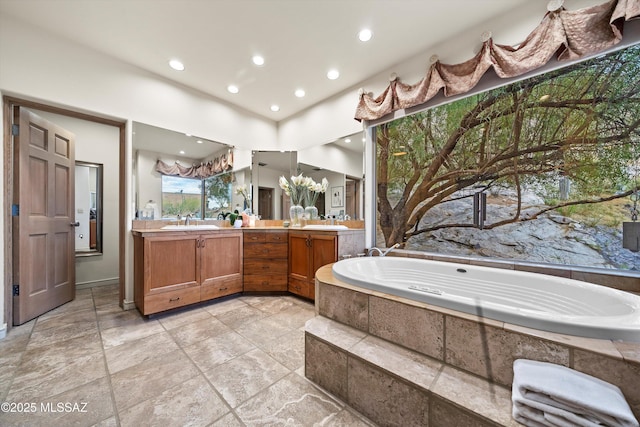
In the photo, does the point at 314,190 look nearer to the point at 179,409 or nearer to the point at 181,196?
the point at 181,196

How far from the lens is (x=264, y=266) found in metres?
2.82

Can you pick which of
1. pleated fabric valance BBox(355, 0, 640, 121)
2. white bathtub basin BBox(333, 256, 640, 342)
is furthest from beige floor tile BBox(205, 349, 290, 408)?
pleated fabric valance BBox(355, 0, 640, 121)

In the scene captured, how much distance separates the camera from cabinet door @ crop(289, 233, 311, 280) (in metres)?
2.62

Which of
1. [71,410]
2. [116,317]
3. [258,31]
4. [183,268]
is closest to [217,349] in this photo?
[71,410]

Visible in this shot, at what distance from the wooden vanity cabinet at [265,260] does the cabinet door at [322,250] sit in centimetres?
44

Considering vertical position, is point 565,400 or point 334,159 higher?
point 334,159

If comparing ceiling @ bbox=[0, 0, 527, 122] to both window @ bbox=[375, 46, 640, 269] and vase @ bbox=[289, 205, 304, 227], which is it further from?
vase @ bbox=[289, 205, 304, 227]

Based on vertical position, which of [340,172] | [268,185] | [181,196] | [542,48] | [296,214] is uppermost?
[542,48]

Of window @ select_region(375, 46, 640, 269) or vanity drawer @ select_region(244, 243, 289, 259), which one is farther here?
vanity drawer @ select_region(244, 243, 289, 259)

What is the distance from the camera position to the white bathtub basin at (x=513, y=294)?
0.88 m

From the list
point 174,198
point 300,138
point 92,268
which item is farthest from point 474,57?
point 92,268

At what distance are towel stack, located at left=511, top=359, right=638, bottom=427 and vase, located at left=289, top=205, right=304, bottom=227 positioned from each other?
261cm

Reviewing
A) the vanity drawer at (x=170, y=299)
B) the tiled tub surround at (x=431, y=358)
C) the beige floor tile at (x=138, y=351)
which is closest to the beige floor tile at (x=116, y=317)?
the vanity drawer at (x=170, y=299)

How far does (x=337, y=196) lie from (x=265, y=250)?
Result: 1.14 metres
